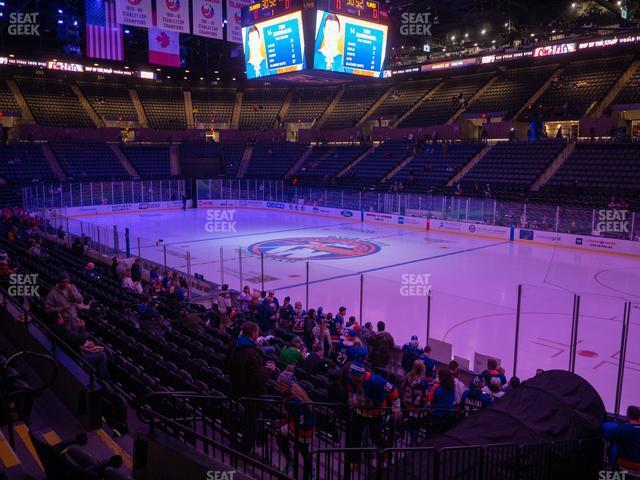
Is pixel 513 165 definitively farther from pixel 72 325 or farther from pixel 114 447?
pixel 114 447

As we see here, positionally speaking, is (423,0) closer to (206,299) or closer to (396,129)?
(396,129)

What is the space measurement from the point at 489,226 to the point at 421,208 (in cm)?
478

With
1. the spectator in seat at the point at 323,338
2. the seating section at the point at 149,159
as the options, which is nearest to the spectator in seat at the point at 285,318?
the spectator in seat at the point at 323,338

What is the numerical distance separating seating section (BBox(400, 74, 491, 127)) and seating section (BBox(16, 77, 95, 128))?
28.8 m

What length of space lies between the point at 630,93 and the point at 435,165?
13.5 m

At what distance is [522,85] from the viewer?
140 ft

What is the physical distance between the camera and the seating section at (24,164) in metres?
36.5

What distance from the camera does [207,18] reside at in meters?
23.7

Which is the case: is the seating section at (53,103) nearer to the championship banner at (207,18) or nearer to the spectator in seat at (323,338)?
the championship banner at (207,18)

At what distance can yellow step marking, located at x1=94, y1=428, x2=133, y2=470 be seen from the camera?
15.2 feet

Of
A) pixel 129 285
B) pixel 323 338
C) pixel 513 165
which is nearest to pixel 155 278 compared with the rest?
pixel 129 285

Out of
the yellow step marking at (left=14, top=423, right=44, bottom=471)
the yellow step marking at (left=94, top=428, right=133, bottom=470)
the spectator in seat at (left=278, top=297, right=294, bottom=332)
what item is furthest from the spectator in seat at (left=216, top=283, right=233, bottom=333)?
the yellow step marking at (left=14, top=423, right=44, bottom=471)

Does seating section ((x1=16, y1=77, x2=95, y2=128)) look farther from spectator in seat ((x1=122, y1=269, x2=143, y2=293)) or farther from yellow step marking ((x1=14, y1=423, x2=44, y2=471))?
yellow step marking ((x1=14, y1=423, x2=44, y2=471))

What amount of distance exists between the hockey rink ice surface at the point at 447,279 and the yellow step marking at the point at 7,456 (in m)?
9.54
